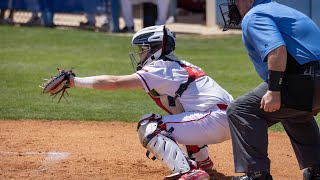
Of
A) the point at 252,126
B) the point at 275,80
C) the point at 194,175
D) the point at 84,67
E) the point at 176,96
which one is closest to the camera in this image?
the point at 275,80

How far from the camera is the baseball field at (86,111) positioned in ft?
22.4

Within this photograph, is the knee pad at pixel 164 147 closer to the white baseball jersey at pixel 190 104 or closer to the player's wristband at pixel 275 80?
the white baseball jersey at pixel 190 104

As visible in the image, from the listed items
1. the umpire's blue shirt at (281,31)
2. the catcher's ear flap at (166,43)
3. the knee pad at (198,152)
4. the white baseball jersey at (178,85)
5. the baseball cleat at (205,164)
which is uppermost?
the umpire's blue shirt at (281,31)

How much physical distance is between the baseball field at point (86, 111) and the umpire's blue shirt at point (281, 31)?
57.0 inches

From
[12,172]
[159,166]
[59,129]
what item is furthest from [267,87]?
[59,129]

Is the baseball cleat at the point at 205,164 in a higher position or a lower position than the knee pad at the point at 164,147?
lower

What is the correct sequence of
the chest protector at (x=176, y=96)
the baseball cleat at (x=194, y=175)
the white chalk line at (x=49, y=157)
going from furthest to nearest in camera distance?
the white chalk line at (x=49, y=157), the chest protector at (x=176, y=96), the baseball cleat at (x=194, y=175)

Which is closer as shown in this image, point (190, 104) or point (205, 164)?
point (190, 104)

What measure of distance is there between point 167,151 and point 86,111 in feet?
12.9

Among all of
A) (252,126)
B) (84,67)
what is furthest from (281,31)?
(84,67)

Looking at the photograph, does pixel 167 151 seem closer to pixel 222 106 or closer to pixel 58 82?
pixel 222 106

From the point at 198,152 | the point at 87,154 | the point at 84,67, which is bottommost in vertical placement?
the point at 84,67

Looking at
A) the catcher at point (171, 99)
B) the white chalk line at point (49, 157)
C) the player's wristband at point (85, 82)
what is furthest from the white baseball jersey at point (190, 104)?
the white chalk line at point (49, 157)

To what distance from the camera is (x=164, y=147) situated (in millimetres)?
5883
